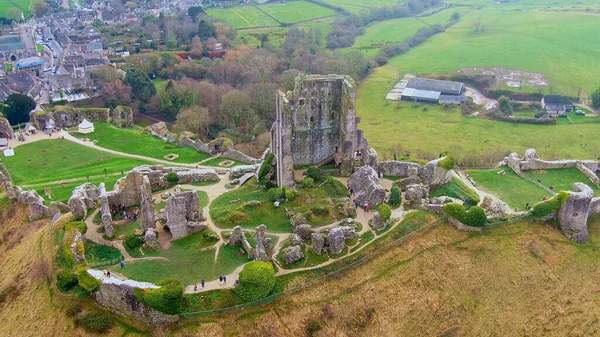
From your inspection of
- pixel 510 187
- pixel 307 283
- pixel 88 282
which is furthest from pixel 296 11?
pixel 88 282

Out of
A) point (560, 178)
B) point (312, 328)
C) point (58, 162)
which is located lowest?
point (58, 162)

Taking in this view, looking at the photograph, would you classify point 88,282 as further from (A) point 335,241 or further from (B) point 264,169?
(B) point 264,169

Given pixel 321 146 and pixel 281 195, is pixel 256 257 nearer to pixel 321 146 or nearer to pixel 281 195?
Answer: pixel 281 195

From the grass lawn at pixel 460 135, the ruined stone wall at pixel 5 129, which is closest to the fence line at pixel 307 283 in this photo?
the grass lawn at pixel 460 135

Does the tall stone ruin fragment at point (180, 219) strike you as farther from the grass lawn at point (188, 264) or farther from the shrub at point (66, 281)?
the shrub at point (66, 281)

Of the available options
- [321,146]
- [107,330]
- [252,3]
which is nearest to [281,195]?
[321,146]

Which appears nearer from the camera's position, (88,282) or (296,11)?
(88,282)

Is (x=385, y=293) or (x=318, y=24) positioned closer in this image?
(x=385, y=293)
